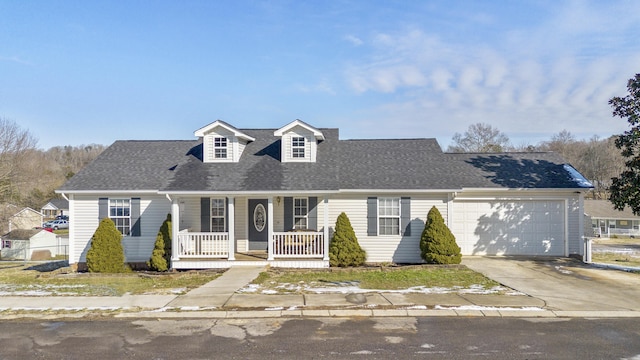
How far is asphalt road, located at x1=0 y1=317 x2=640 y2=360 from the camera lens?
6.80 metres

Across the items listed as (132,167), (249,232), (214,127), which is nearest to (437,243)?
(249,232)

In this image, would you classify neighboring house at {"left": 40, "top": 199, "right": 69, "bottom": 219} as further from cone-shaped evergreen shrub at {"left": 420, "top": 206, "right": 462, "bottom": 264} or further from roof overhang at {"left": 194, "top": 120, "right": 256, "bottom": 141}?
cone-shaped evergreen shrub at {"left": 420, "top": 206, "right": 462, "bottom": 264}

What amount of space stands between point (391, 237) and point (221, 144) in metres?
7.80

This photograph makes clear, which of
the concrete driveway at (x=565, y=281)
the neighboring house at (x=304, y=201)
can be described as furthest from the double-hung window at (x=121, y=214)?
the concrete driveway at (x=565, y=281)

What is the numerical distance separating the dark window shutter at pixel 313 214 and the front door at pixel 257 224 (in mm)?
1734

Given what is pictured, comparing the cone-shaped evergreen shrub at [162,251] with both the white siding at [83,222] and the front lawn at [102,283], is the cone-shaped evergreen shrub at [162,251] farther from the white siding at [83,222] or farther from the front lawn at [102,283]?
the white siding at [83,222]

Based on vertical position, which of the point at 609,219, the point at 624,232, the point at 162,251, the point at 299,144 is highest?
the point at 299,144

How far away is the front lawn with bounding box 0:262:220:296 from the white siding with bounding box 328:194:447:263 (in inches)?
218

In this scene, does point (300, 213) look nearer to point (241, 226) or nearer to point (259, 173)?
point (259, 173)

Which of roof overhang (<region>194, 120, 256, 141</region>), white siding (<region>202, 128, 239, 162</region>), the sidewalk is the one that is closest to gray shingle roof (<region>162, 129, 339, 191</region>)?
white siding (<region>202, 128, 239, 162</region>)

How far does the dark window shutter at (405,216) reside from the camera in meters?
16.3

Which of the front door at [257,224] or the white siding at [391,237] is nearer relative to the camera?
the white siding at [391,237]

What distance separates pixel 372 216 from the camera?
16.4m

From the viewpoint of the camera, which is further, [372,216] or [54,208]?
[54,208]
